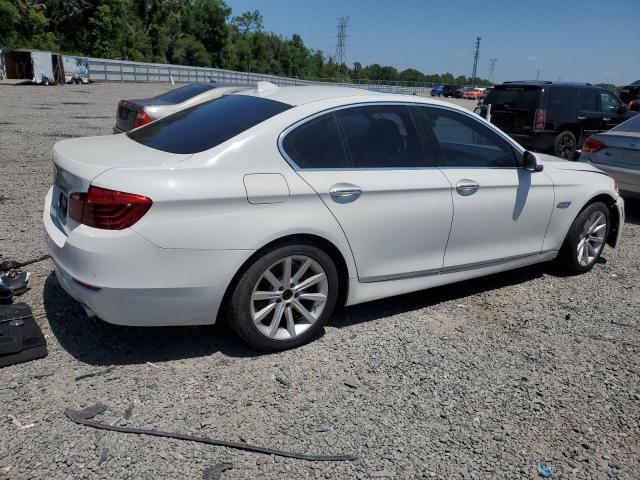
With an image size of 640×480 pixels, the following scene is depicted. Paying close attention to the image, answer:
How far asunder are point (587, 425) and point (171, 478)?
7.25 ft

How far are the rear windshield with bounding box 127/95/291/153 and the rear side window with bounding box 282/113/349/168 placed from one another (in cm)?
22

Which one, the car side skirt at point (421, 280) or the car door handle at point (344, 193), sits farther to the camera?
the car side skirt at point (421, 280)

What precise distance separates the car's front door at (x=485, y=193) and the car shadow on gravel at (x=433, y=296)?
0.45 metres

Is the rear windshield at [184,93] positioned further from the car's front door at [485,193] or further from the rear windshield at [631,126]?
the rear windshield at [631,126]

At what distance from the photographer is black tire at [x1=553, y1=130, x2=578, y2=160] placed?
12.2 meters

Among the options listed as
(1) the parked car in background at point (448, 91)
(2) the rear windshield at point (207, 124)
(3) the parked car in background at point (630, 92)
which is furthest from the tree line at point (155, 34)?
(2) the rear windshield at point (207, 124)

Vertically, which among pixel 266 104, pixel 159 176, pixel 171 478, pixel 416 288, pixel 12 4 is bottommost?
pixel 171 478

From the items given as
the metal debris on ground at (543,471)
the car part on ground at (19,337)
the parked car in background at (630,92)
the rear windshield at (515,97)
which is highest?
the parked car in background at (630,92)

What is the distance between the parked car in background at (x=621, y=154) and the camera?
7594 mm

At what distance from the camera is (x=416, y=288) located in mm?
4172

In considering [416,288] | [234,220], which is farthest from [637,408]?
[234,220]

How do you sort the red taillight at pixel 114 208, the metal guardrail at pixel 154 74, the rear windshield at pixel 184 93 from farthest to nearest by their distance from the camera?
the metal guardrail at pixel 154 74, the rear windshield at pixel 184 93, the red taillight at pixel 114 208

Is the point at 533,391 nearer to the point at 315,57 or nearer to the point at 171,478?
the point at 171,478

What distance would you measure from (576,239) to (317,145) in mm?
2919
